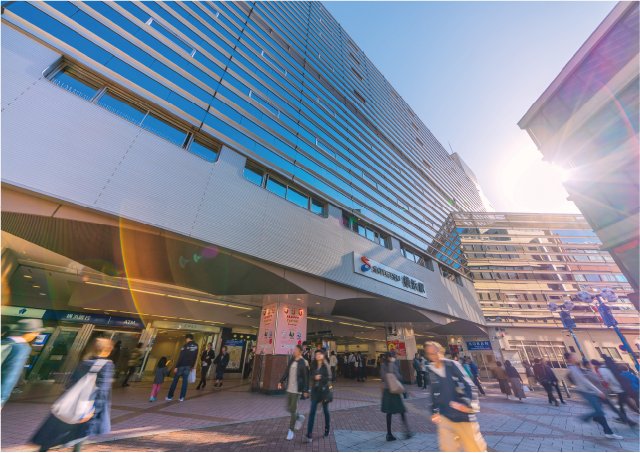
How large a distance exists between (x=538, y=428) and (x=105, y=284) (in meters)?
17.0

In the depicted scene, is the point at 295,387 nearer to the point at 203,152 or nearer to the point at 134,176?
the point at 134,176

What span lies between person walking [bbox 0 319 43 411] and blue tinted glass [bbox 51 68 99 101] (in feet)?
25.0

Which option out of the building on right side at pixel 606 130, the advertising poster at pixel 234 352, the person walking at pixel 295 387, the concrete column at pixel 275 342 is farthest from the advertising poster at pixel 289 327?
the building on right side at pixel 606 130

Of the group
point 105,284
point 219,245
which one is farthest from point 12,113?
point 105,284

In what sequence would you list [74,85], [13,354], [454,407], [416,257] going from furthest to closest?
[416,257] < [74,85] < [13,354] < [454,407]

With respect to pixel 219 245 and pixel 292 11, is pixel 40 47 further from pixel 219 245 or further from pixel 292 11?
pixel 292 11

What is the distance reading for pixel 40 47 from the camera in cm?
719

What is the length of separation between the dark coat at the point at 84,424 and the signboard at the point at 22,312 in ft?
47.0

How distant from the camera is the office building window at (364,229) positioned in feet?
48.6

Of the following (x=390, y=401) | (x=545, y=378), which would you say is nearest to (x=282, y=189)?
(x=390, y=401)

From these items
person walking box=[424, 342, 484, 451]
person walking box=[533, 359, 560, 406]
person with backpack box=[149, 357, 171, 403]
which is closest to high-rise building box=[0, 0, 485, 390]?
person with backpack box=[149, 357, 171, 403]

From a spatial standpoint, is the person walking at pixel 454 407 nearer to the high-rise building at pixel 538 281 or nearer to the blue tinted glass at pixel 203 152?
the blue tinted glass at pixel 203 152

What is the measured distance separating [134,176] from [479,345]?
32749 mm

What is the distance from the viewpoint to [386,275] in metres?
14.9
